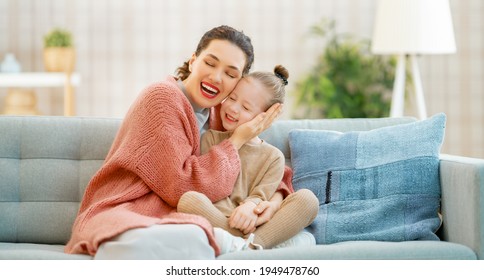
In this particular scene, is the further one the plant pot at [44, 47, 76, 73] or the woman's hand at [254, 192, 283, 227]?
the plant pot at [44, 47, 76, 73]

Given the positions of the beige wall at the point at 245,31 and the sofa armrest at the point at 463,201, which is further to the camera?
the beige wall at the point at 245,31

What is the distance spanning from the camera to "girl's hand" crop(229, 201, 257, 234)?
2.08 meters

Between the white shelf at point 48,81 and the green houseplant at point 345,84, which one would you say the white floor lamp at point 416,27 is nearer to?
the green houseplant at point 345,84

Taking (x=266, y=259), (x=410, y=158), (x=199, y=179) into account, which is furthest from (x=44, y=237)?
(x=410, y=158)

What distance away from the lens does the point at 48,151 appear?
2.40m

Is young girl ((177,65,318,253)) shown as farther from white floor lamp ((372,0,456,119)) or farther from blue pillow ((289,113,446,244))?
white floor lamp ((372,0,456,119))

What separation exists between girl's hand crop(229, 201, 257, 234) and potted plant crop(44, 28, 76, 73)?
2.49m

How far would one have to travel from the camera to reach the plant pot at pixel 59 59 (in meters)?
4.27

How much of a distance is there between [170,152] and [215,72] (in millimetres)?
317

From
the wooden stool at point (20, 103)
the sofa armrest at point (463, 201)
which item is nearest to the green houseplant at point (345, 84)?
the wooden stool at point (20, 103)

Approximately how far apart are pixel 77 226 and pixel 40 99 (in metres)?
2.71

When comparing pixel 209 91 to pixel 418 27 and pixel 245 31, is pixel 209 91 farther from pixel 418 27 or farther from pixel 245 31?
pixel 245 31

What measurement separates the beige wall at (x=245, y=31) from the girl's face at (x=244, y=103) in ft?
7.31

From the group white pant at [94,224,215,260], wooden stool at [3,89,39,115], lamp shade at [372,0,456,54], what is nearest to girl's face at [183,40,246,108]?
white pant at [94,224,215,260]
